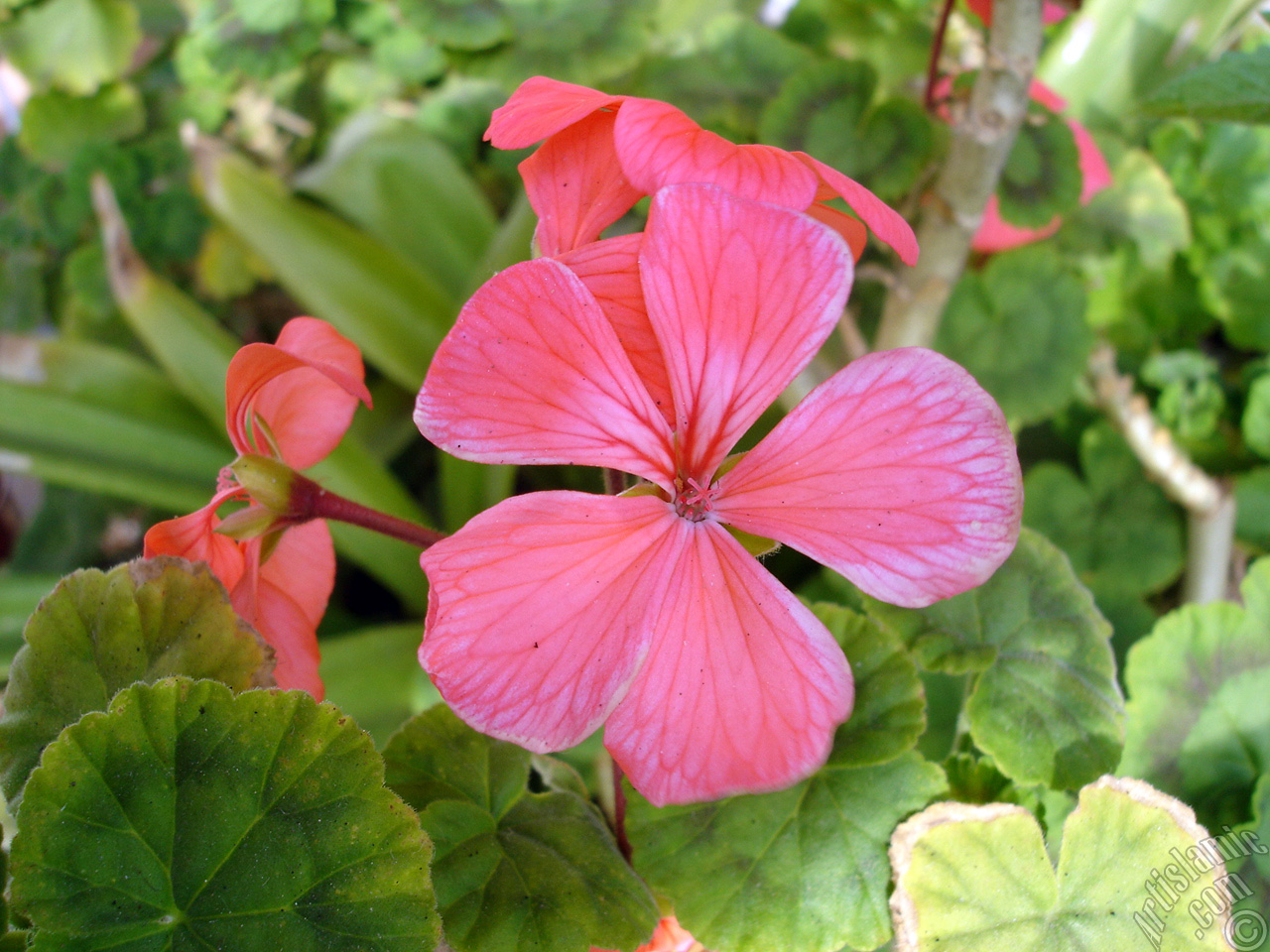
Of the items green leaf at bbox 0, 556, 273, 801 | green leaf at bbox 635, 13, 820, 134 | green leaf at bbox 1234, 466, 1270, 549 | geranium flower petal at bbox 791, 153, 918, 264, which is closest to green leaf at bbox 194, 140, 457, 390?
green leaf at bbox 635, 13, 820, 134

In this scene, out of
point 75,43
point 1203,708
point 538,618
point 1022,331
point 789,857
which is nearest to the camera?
point 538,618

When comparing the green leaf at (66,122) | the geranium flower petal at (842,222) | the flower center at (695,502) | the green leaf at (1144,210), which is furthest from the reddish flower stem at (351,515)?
the green leaf at (66,122)

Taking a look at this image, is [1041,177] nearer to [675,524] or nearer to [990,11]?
[990,11]

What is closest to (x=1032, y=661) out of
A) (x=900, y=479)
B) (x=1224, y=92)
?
(x=900, y=479)

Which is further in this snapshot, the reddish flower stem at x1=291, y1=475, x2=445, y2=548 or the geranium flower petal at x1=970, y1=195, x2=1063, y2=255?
the geranium flower petal at x1=970, y1=195, x2=1063, y2=255

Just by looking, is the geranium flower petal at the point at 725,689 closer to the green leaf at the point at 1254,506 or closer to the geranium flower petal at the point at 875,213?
the geranium flower petal at the point at 875,213

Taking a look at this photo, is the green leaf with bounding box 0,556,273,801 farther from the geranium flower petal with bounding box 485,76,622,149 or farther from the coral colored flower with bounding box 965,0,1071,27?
the coral colored flower with bounding box 965,0,1071,27
